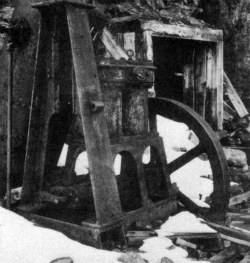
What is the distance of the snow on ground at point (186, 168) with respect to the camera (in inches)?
210

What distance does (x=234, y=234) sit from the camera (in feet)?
12.0

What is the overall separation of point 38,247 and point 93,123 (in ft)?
3.26

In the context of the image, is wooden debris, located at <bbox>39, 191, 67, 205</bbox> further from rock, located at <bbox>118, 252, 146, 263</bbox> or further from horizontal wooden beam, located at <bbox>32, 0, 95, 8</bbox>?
horizontal wooden beam, located at <bbox>32, 0, 95, 8</bbox>

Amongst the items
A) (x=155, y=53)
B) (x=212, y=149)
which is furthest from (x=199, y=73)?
(x=212, y=149)

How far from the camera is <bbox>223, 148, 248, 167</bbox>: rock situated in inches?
268

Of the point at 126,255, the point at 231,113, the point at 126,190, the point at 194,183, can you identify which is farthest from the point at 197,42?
the point at 126,255

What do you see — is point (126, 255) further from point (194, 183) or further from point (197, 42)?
point (197, 42)

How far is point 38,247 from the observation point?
2.90 meters

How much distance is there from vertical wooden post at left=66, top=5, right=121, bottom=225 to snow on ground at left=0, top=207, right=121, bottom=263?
27 cm

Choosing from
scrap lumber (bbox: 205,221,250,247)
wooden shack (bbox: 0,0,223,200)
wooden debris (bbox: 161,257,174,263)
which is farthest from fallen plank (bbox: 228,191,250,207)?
wooden debris (bbox: 161,257,174,263)

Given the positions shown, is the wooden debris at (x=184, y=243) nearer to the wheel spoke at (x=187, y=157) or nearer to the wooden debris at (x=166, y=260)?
the wooden debris at (x=166, y=260)

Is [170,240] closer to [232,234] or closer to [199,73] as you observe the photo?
[232,234]

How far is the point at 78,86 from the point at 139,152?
0.96 m

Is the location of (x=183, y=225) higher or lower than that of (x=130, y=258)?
lower
